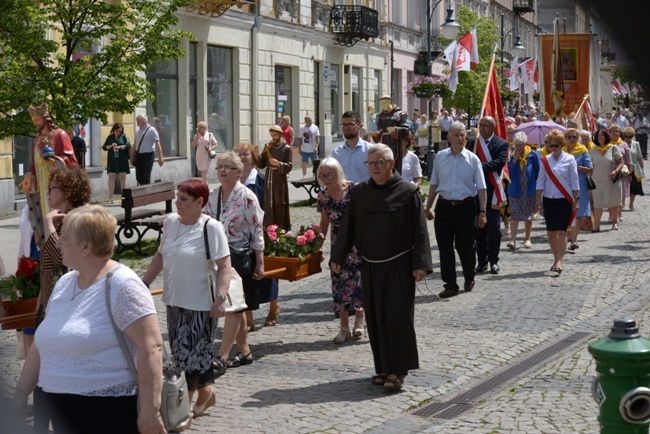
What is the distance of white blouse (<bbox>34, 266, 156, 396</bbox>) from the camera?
12.6 feet

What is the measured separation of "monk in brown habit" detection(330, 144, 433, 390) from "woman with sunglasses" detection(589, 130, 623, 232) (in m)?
11.8

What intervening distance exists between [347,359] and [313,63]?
98.8ft

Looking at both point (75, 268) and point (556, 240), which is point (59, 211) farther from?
→ point (556, 240)

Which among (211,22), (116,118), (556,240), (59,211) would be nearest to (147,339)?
(59,211)

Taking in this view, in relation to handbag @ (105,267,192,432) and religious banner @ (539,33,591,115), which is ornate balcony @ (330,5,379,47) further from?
religious banner @ (539,33,591,115)

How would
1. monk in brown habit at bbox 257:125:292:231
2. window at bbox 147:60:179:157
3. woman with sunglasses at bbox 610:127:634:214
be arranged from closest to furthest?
monk in brown habit at bbox 257:125:292:231 < woman with sunglasses at bbox 610:127:634:214 < window at bbox 147:60:179:157

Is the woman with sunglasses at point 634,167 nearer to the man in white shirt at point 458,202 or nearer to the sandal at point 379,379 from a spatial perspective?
the man in white shirt at point 458,202

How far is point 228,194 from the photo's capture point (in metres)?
8.50

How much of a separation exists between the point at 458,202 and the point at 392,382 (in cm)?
493

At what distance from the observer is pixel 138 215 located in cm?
1562

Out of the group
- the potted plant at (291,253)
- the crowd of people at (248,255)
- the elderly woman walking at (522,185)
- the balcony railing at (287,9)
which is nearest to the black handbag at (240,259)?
the crowd of people at (248,255)

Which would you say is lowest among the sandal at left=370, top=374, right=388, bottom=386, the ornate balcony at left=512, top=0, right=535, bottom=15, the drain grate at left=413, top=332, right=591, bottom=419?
the drain grate at left=413, top=332, right=591, bottom=419

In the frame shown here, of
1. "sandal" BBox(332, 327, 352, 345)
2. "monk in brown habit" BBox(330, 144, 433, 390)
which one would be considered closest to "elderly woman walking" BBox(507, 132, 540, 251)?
"sandal" BBox(332, 327, 352, 345)

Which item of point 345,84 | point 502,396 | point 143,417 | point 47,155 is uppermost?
point 345,84
